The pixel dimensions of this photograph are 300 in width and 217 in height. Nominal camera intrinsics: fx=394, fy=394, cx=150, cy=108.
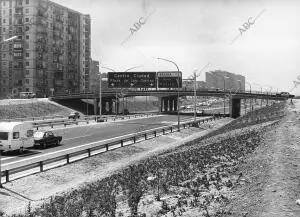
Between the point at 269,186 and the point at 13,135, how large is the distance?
22.7 metres

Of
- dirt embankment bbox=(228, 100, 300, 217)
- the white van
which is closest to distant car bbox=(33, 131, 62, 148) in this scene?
the white van

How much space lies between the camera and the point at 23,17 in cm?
12550

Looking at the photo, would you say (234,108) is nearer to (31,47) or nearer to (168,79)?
(168,79)

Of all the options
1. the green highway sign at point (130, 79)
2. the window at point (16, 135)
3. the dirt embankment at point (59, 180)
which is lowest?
the dirt embankment at point (59, 180)

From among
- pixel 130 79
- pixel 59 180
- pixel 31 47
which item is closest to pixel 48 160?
pixel 59 180

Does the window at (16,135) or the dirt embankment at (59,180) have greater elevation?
the window at (16,135)

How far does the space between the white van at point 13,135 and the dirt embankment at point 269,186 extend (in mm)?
19300

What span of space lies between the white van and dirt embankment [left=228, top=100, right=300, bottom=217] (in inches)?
760

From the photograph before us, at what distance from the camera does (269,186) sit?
1173 cm

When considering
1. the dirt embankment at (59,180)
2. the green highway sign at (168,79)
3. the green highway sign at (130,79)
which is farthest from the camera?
the green highway sign at (130,79)

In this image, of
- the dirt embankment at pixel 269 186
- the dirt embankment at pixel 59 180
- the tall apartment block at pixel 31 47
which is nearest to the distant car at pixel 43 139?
the dirt embankment at pixel 59 180

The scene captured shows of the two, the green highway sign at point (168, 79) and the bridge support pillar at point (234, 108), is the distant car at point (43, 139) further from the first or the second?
the bridge support pillar at point (234, 108)

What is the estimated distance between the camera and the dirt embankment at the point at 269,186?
10.1 metres

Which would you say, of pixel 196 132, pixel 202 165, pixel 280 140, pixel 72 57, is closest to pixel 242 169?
pixel 202 165
